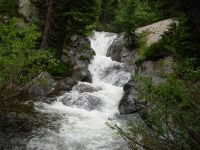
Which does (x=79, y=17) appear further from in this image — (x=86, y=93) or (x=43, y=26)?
(x=86, y=93)

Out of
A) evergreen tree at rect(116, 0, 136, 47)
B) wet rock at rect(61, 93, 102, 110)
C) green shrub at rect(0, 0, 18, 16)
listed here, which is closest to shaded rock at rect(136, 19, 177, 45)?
evergreen tree at rect(116, 0, 136, 47)

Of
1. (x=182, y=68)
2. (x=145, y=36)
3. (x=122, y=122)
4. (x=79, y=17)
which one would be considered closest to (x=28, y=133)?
(x=122, y=122)

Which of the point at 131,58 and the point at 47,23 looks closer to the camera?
the point at 47,23

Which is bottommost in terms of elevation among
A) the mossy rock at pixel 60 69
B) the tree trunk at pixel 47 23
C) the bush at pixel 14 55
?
the mossy rock at pixel 60 69

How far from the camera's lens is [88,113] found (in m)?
19.0

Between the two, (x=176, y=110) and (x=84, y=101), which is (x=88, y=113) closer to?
(x=84, y=101)

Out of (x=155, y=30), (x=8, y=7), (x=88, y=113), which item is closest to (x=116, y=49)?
(x=155, y=30)

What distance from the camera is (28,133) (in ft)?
45.9

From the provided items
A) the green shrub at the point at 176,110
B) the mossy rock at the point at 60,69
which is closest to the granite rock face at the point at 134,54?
the mossy rock at the point at 60,69

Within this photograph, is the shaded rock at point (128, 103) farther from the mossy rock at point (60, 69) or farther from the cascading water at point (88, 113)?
the mossy rock at point (60, 69)

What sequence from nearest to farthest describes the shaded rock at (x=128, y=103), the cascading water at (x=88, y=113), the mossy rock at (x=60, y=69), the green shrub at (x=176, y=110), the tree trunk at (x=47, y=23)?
the green shrub at (x=176, y=110)
the cascading water at (x=88, y=113)
the shaded rock at (x=128, y=103)
the tree trunk at (x=47, y=23)
the mossy rock at (x=60, y=69)

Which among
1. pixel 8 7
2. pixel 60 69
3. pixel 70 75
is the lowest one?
pixel 70 75

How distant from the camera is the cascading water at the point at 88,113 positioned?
13656mm

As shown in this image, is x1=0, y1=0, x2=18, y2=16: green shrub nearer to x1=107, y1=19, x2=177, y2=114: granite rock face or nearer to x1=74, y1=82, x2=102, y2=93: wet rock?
x1=107, y1=19, x2=177, y2=114: granite rock face
